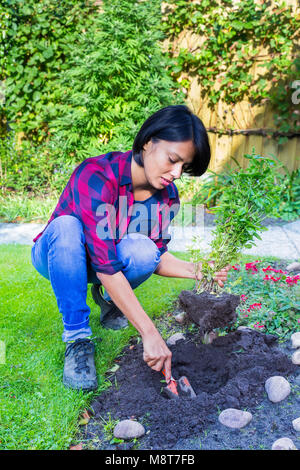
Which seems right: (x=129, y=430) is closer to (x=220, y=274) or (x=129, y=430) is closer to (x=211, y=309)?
(x=211, y=309)

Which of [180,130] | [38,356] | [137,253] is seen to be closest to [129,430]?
[38,356]

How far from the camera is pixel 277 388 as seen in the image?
1.77 metres

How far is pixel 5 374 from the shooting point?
194cm

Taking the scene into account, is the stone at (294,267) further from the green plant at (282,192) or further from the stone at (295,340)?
the green plant at (282,192)

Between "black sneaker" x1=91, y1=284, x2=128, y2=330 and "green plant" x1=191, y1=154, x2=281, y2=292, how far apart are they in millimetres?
614

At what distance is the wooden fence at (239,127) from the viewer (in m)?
5.68

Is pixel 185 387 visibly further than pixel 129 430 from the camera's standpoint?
Yes

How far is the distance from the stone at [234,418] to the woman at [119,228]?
0.27 metres

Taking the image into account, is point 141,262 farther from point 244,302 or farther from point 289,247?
point 289,247

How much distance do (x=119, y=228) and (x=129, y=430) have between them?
0.94 meters

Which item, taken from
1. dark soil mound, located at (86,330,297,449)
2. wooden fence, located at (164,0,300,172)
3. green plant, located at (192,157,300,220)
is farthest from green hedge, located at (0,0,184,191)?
dark soil mound, located at (86,330,297,449)

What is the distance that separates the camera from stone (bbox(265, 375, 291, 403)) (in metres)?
1.75

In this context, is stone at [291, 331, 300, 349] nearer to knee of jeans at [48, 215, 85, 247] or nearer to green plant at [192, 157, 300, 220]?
knee of jeans at [48, 215, 85, 247]
